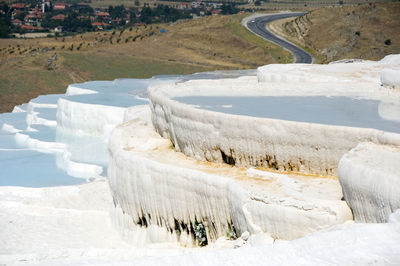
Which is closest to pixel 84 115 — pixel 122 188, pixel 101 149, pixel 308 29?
pixel 101 149

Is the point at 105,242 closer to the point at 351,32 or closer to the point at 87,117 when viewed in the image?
the point at 87,117

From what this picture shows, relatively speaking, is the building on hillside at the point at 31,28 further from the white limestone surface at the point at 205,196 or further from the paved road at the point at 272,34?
the white limestone surface at the point at 205,196

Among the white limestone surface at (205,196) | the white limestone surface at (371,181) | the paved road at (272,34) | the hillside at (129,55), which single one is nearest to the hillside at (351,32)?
the paved road at (272,34)

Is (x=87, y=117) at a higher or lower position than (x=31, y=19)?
higher

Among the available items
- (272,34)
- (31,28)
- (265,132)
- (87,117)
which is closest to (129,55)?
(272,34)

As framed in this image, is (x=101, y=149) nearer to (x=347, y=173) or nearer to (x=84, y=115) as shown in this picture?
(x=84, y=115)

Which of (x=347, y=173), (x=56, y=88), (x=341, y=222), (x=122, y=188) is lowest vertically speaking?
(x=56, y=88)

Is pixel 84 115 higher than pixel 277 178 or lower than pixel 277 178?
lower
